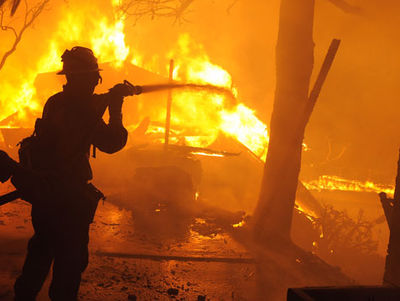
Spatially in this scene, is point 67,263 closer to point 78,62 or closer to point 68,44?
point 78,62

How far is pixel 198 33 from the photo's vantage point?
21781mm

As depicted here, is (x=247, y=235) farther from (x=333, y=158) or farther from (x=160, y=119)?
(x=333, y=158)

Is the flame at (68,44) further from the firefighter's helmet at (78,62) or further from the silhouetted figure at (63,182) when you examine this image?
the silhouetted figure at (63,182)

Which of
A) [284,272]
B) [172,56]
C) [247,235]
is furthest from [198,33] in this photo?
[284,272]

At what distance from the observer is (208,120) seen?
13719mm

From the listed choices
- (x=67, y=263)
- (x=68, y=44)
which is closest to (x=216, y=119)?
(x=68, y=44)

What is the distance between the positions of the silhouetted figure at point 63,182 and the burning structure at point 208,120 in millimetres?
2931

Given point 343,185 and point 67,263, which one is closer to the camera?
point 67,263

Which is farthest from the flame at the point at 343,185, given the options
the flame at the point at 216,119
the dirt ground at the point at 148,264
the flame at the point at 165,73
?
the dirt ground at the point at 148,264

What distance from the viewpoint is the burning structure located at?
762 cm

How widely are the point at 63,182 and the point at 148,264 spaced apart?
2260mm

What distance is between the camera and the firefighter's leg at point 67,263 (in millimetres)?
2852

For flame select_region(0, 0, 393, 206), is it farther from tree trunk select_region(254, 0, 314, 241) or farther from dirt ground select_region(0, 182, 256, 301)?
dirt ground select_region(0, 182, 256, 301)

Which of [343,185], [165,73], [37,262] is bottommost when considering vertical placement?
[343,185]
